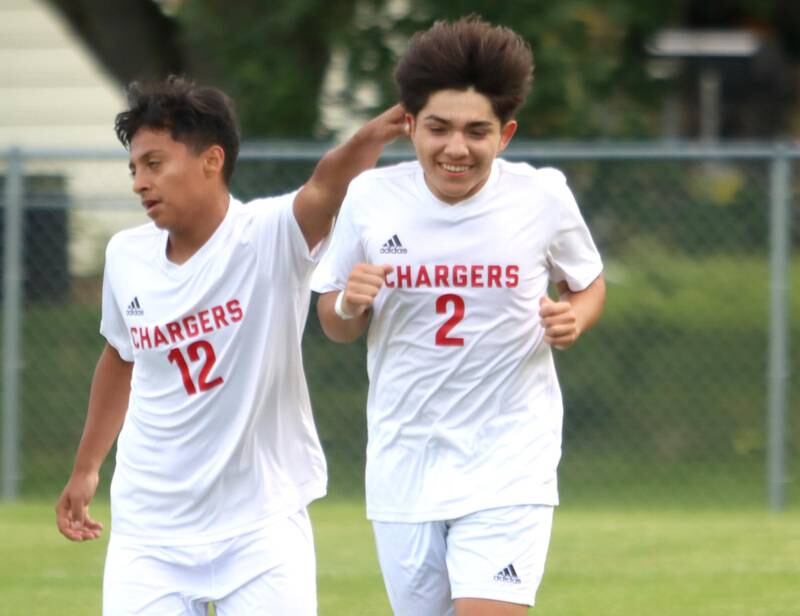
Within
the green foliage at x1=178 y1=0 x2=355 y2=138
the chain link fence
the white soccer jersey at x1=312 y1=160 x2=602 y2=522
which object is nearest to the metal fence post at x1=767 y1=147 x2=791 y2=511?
the chain link fence

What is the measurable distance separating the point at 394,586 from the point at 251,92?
27.2ft

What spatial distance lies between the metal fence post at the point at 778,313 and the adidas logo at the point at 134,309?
5898 millimetres

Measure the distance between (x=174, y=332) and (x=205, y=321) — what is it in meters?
0.08

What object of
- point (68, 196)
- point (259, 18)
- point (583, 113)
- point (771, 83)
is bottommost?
point (68, 196)

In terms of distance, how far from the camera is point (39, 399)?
10234mm

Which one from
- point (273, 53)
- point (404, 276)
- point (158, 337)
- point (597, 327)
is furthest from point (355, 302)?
point (273, 53)

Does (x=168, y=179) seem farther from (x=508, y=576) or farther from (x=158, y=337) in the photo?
(x=508, y=576)

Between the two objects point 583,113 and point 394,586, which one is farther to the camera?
point 583,113

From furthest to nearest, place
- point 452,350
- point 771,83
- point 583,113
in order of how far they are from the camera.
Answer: point 771,83
point 583,113
point 452,350

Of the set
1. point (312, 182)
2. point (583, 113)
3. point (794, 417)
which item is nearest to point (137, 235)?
point (312, 182)

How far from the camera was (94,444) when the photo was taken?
4.44m

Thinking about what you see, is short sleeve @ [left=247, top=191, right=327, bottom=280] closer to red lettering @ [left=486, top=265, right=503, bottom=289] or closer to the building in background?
red lettering @ [left=486, top=265, right=503, bottom=289]

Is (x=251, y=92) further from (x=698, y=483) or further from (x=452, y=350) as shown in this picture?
(x=452, y=350)

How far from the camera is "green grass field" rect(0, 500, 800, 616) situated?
6.58 meters
